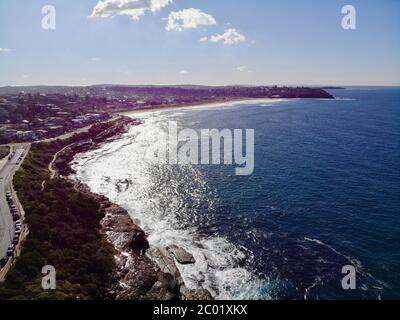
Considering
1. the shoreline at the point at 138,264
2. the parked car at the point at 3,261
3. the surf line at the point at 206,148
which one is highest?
the surf line at the point at 206,148

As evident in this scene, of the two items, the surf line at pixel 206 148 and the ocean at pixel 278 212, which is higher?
the surf line at pixel 206 148

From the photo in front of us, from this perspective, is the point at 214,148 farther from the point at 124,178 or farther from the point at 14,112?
the point at 14,112

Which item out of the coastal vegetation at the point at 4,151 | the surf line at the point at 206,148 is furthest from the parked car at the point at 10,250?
the coastal vegetation at the point at 4,151

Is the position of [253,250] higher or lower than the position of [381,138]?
lower

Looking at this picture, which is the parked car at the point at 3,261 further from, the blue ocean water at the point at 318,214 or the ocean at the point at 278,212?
the blue ocean water at the point at 318,214

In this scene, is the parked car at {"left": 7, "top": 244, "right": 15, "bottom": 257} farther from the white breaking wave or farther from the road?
the white breaking wave

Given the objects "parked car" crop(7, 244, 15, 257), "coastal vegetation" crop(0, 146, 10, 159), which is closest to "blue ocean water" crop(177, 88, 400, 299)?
"parked car" crop(7, 244, 15, 257)

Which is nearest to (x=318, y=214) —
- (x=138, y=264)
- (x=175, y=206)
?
(x=175, y=206)
